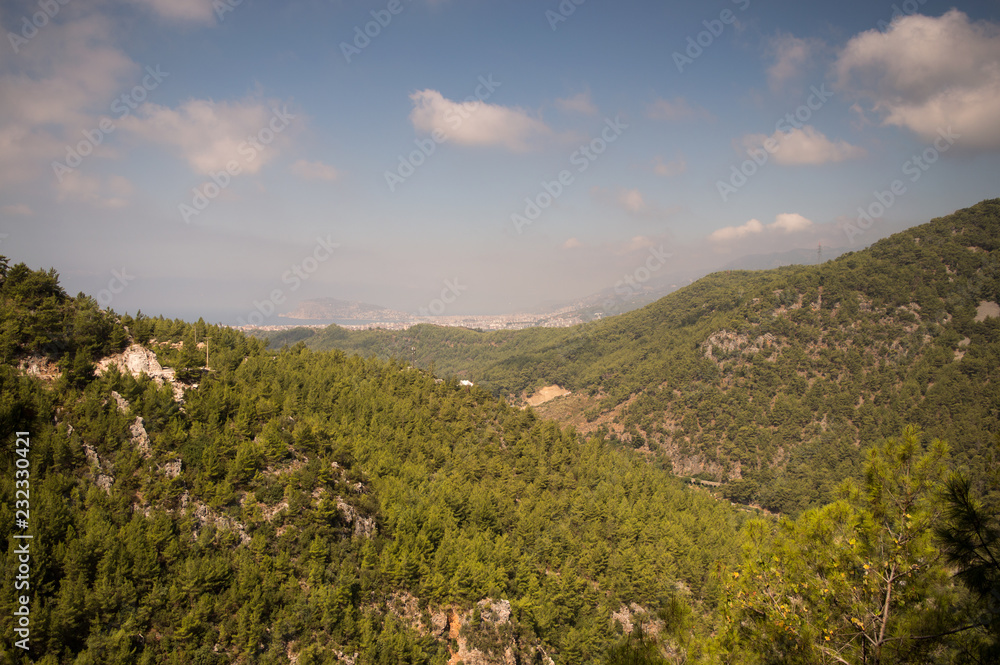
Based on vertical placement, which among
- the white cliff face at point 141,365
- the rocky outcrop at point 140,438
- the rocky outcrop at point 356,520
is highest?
the white cliff face at point 141,365

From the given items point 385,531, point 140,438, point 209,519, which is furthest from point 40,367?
point 385,531

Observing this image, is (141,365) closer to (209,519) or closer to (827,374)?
(209,519)

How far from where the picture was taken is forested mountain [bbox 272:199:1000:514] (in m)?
111

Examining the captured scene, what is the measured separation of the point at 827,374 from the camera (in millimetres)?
133250

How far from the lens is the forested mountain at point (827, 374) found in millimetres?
111375

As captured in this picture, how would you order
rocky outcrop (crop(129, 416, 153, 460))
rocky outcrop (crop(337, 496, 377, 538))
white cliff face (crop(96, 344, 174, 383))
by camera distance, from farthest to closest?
white cliff face (crop(96, 344, 174, 383)), rocky outcrop (crop(337, 496, 377, 538)), rocky outcrop (crop(129, 416, 153, 460))

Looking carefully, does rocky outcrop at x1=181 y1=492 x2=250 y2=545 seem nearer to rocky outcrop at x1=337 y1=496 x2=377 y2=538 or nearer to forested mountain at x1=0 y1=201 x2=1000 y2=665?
forested mountain at x1=0 y1=201 x2=1000 y2=665

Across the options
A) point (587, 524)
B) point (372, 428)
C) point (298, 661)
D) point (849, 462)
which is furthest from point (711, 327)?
point (298, 661)

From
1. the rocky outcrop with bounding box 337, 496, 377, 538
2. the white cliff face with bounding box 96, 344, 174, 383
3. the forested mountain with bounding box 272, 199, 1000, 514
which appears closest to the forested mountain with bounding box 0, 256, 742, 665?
the rocky outcrop with bounding box 337, 496, 377, 538

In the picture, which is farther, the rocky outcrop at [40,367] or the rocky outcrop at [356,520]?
the rocky outcrop at [356,520]

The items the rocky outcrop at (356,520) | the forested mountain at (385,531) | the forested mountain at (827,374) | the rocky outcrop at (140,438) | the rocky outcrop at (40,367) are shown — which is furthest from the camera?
the forested mountain at (827,374)

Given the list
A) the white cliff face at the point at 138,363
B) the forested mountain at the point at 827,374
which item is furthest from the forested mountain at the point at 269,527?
the forested mountain at the point at 827,374

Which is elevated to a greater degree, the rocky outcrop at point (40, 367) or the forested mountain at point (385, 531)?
the rocky outcrop at point (40, 367)

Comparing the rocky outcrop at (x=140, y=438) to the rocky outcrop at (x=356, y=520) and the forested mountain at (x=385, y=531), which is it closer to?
the forested mountain at (x=385, y=531)
